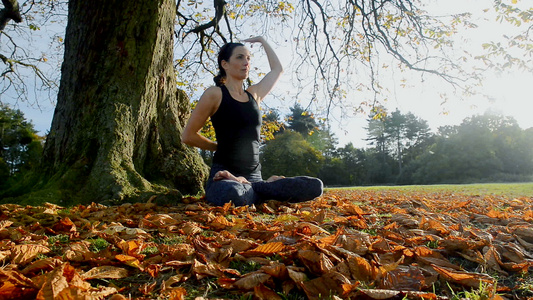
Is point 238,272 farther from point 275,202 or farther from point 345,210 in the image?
point 275,202

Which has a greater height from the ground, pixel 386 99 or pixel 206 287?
pixel 386 99

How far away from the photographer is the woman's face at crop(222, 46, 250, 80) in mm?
3807

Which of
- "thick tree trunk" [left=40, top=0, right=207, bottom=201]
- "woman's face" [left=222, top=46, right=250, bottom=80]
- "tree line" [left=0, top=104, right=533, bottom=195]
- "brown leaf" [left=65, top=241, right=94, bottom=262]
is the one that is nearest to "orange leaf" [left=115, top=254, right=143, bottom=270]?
"brown leaf" [left=65, top=241, right=94, bottom=262]

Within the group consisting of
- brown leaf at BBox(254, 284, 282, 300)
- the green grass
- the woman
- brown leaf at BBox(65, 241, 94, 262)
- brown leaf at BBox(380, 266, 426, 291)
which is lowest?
brown leaf at BBox(254, 284, 282, 300)

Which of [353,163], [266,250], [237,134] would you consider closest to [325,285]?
[266,250]

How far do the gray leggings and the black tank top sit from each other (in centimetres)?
33

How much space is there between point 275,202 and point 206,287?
2313mm

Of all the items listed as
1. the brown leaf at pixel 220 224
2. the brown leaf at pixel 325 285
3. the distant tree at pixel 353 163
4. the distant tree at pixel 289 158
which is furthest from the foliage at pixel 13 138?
the distant tree at pixel 353 163

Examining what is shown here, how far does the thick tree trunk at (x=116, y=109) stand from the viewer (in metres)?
3.60

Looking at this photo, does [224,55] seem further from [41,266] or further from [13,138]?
[13,138]

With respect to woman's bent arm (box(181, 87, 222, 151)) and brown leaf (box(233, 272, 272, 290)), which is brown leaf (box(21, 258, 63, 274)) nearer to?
brown leaf (box(233, 272, 272, 290))

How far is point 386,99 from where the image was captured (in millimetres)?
8109

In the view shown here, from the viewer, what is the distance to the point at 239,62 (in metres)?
3.81

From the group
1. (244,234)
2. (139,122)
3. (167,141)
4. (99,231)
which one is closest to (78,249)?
(99,231)
